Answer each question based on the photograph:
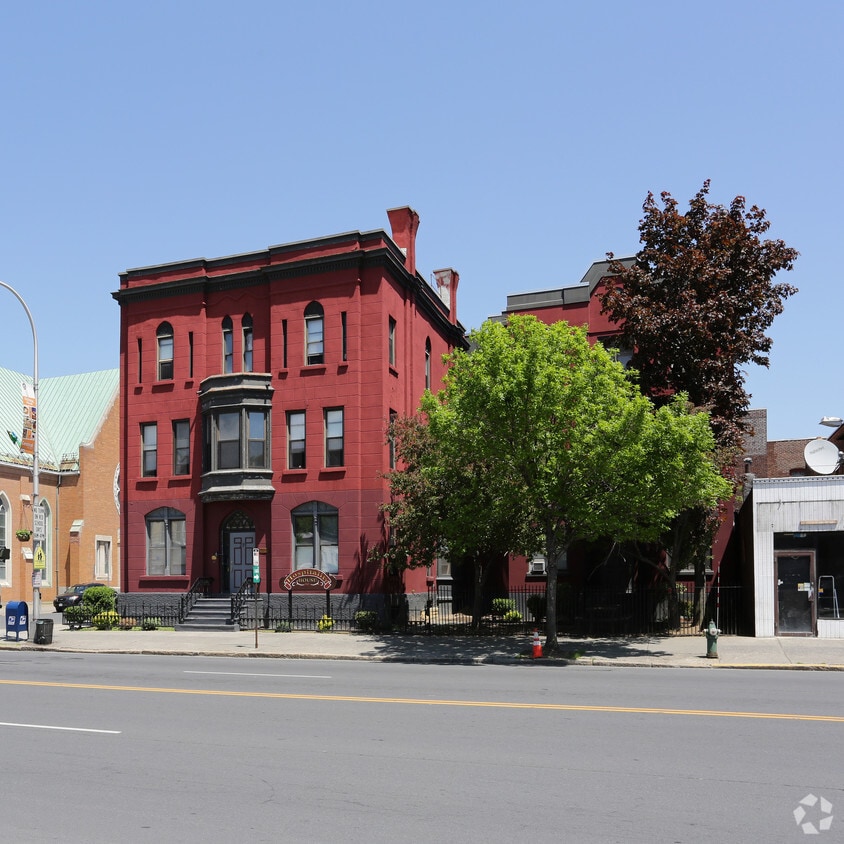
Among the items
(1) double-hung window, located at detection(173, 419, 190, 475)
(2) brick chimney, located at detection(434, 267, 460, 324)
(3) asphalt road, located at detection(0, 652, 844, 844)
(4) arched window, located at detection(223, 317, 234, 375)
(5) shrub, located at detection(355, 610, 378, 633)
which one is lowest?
(5) shrub, located at detection(355, 610, 378, 633)

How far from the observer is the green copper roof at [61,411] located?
54406 millimetres

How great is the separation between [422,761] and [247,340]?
2589 cm

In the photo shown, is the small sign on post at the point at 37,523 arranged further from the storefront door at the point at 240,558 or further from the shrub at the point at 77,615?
the storefront door at the point at 240,558

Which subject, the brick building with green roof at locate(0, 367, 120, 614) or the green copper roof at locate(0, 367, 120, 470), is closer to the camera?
the brick building with green roof at locate(0, 367, 120, 614)

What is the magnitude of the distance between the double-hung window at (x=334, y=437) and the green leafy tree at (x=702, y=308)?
10.3 metres

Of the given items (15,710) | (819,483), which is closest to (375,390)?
(819,483)

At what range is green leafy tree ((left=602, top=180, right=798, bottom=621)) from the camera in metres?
27.1

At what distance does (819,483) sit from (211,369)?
2176cm

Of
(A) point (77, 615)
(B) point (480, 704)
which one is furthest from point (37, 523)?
(B) point (480, 704)

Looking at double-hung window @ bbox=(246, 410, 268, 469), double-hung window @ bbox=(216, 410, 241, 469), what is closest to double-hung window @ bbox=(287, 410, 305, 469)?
double-hung window @ bbox=(246, 410, 268, 469)

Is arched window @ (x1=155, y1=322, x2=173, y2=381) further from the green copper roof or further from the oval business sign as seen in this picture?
the green copper roof

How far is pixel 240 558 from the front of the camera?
3284 centimetres

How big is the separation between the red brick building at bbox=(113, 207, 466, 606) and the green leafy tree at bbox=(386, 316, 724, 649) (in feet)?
24.7

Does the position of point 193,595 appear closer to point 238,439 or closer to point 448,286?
point 238,439
